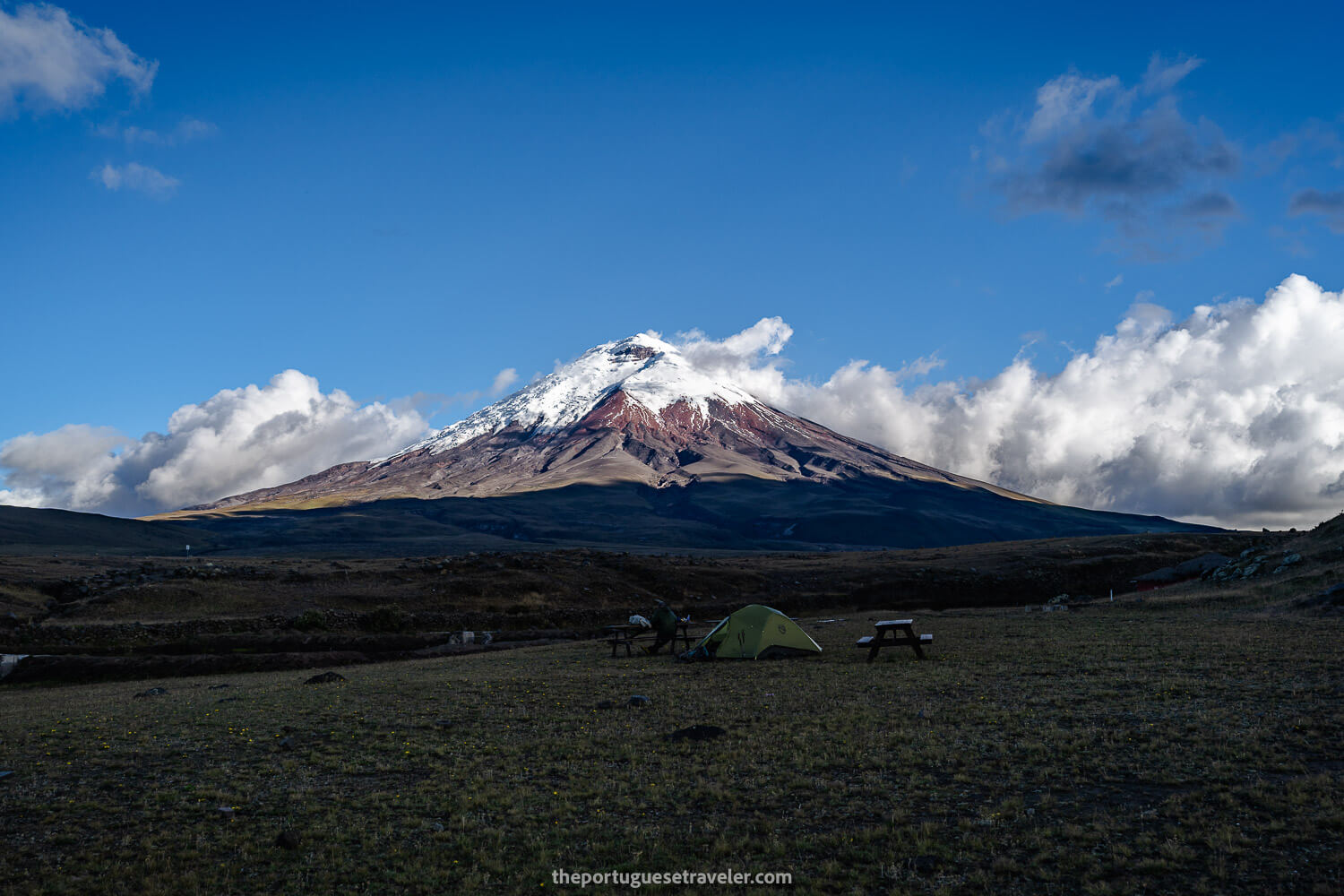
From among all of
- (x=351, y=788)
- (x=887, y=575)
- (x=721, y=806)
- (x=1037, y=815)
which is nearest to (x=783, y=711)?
(x=721, y=806)

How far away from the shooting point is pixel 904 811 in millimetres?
10703

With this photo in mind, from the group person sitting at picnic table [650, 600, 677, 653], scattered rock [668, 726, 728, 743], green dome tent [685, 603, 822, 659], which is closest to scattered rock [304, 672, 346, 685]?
person sitting at picnic table [650, 600, 677, 653]

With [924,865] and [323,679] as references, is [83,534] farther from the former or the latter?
[924,865]

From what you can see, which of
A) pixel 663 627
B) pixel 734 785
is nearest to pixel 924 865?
pixel 734 785

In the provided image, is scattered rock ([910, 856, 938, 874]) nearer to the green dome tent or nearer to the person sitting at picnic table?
the green dome tent

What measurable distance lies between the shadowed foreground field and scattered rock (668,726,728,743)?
36 cm

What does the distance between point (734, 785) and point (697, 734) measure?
3.26 metres

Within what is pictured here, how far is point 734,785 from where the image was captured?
12219mm

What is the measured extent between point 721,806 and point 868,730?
4.77m

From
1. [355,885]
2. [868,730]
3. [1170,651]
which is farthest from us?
[1170,651]

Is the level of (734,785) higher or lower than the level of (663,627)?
higher

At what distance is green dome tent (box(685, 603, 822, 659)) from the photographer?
2741 cm

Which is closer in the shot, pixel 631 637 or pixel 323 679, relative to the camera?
pixel 323 679

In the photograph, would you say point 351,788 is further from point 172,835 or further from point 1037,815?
point 1037,815
